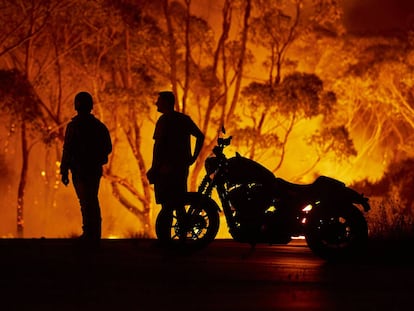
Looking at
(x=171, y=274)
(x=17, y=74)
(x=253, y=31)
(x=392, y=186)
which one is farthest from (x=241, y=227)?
(x=392, y=186)

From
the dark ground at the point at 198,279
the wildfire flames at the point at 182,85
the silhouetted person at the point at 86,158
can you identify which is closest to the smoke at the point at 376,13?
the wildfire flames at the point at 182,85

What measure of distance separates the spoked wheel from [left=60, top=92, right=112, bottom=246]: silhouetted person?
132 centimetres

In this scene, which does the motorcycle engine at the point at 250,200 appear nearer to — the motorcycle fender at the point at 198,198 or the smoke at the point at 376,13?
the motorcycle fender at the point at 198,198

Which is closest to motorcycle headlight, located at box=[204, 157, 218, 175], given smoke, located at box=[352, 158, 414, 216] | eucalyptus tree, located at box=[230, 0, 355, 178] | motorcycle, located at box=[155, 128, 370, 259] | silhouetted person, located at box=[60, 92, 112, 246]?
motorcycle, located at box=[155, 128, 370, 259]

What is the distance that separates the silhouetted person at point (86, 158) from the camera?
35.6ft

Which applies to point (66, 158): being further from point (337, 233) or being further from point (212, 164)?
point (337, 233)

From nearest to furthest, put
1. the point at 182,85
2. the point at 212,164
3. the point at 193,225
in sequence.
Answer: the point at 212,164 < the point at 193,225 < the point at 182,85

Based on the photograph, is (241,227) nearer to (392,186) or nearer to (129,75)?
(129,75)

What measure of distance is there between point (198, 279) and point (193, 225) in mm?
2180

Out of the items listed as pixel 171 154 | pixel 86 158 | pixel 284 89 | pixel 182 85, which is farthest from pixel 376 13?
pixel 171 154

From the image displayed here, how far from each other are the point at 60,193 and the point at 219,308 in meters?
25.4

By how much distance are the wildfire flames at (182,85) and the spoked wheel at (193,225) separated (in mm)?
15114

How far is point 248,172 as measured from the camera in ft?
31.0

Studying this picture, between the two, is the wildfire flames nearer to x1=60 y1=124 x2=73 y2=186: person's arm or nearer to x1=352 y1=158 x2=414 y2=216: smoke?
x1=352 y1=158 x2=414 y2=216: smoke
